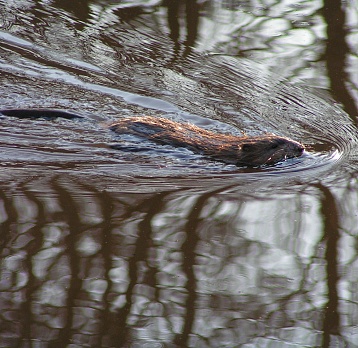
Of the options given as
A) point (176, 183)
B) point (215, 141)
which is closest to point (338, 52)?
point (215, 141)

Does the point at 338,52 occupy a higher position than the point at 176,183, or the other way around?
the point at 338,52

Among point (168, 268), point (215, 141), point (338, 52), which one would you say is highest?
point (338, 52)

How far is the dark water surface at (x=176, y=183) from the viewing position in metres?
3.03

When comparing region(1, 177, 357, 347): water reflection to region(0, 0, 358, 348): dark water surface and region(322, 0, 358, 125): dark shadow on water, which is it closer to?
region(0, 0, 358, 348): dark water surface

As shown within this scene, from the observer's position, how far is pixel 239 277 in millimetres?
3318

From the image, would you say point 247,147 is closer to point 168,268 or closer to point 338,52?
point 168,268

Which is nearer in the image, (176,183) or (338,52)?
(176,183)

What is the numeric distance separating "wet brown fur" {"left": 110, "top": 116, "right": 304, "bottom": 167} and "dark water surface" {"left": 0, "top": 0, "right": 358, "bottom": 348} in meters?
0.11

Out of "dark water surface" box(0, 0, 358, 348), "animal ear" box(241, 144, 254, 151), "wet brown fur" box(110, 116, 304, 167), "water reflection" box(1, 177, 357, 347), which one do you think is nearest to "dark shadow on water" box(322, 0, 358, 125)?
"dark water surface" box(0, 0, 358, 348)

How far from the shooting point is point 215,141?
5.26 metres

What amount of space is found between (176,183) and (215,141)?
36.2 inches

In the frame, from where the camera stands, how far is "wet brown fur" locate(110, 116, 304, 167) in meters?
4.99

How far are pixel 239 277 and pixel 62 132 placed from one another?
2645 millimetres

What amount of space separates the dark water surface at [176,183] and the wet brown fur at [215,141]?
0.38ft
